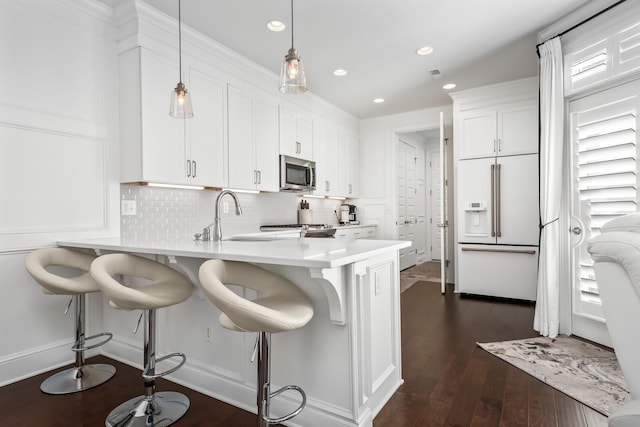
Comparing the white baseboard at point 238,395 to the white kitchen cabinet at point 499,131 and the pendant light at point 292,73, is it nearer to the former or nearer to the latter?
the pendant light at point 292,73

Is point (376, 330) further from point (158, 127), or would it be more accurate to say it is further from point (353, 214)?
point (353, 214)

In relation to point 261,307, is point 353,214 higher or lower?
higher

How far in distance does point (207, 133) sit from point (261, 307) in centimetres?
243

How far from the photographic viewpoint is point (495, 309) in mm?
3869

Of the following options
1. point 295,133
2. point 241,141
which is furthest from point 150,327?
point 295,133

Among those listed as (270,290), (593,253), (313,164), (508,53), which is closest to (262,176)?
(313,164)

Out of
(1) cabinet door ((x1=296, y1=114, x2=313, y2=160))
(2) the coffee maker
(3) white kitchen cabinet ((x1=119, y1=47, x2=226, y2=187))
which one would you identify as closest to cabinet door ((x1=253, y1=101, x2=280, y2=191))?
(1) cabinet door ((x1=296, y1=114, x2=313, y2=160))

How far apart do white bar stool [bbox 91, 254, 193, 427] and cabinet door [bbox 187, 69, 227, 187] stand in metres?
1.36

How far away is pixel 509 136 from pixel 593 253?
357cm

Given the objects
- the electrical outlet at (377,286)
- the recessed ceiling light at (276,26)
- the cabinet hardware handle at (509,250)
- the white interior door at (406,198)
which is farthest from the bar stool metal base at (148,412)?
the white interior door at (406,198)

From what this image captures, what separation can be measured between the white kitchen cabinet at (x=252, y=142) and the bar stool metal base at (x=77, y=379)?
1.87 meters

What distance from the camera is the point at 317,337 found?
5.68ft

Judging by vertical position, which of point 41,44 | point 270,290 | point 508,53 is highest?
point 508,53

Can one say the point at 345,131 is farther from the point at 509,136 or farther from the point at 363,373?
the point at 363,373
